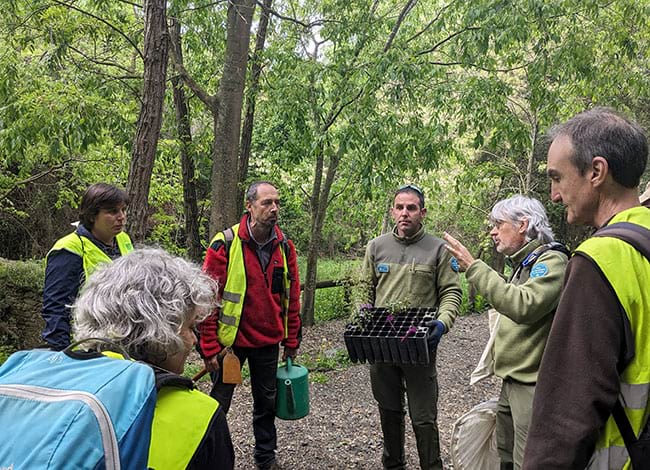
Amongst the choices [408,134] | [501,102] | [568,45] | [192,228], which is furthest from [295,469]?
[568,45]

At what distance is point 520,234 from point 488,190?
361 inches

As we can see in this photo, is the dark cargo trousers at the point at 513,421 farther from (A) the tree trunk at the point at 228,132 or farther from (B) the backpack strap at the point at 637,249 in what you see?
(A) the tree trunk at the point at 228,132

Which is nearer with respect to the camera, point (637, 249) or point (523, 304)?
point (637, 249)

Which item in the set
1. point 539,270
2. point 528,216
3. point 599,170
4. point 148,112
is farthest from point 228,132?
point 599,170

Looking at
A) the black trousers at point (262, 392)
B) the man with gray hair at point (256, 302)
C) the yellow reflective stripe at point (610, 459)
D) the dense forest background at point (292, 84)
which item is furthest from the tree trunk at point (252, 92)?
the yellow reflective stripe at point (610, 459)

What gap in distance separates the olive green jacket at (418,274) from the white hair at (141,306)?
2.19 metres

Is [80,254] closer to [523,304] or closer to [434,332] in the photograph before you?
[434,332]

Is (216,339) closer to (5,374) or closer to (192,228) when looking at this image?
(5,374)

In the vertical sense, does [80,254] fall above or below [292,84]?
below

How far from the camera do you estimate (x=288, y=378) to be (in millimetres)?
3918

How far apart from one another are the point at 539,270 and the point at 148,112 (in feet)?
11.1

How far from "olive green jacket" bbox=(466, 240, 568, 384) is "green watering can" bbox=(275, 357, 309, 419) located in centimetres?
162

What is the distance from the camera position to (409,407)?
353 cm

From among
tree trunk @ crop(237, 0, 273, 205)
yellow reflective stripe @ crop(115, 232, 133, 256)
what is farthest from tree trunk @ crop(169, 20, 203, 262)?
yellow reflective stripe @ crop(115, 232, 133, 256)
